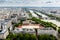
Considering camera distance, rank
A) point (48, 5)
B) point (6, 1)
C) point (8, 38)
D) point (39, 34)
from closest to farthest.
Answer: point (8, 38) < point (39, 34) < point (48, 5) < point (6, 1)

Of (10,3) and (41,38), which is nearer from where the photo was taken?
(41,38)

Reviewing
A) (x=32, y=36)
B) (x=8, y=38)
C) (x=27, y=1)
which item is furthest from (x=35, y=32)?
(x=27, y=1)

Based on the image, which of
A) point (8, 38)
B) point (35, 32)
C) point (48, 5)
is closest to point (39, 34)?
point (35, 32)

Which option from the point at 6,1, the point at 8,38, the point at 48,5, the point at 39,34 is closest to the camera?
the point at 8,38

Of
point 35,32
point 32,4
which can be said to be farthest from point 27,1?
point 35,32

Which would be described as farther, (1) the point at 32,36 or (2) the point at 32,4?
(2) the point at 32,4

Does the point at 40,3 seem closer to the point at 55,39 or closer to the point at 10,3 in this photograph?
the point at 10,3

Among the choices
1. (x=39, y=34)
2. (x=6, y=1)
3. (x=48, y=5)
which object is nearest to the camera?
(x=39, y=34)

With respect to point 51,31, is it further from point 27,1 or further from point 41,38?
point 27,1
